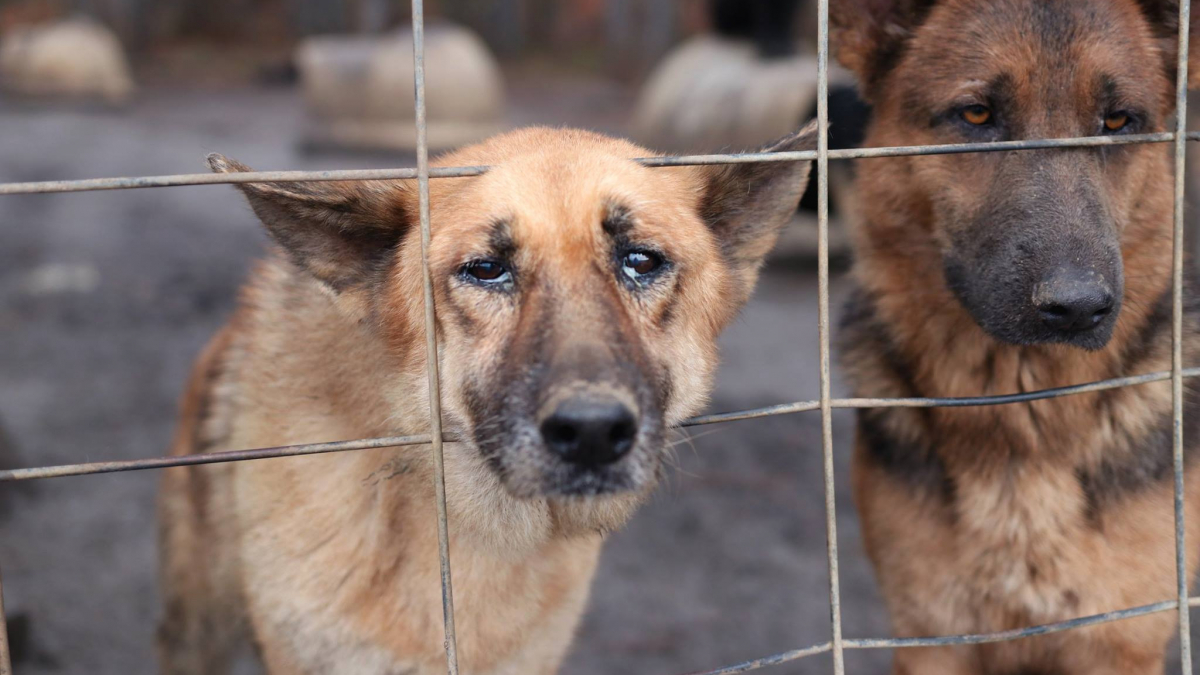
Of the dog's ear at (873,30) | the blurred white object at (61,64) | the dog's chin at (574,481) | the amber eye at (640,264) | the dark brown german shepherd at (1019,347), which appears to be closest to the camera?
the dog's chin at (574,481)

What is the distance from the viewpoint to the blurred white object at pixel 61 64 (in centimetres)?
1398

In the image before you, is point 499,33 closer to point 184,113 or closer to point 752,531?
point 184,113

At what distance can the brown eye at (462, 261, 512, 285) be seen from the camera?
217 centimetres

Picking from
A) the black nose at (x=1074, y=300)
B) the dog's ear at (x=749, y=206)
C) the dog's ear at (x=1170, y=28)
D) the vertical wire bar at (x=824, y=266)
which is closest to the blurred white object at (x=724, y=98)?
the dog's ear at (x=1170, y=28)

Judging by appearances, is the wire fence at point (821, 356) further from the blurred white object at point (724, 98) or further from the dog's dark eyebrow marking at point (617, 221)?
the blurred white object at point (724, 98)

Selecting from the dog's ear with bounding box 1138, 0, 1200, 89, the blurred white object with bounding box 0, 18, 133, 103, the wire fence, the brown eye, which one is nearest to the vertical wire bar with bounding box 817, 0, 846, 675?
the wire fence

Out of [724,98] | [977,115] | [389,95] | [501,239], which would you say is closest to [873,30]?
[977,115]

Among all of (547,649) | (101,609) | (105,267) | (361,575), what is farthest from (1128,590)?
(105,267)

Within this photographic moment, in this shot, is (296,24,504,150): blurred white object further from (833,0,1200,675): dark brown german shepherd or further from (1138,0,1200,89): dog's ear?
(1138,0,1200,89): dog's ear

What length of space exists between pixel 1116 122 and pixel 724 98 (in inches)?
233

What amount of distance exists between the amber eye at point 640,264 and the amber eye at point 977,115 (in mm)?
1033

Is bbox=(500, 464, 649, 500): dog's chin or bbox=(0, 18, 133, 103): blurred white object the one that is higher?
bbox=(0, 18, 133, 103): blurred white object

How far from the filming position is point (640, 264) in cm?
227

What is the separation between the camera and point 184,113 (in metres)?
13.4
